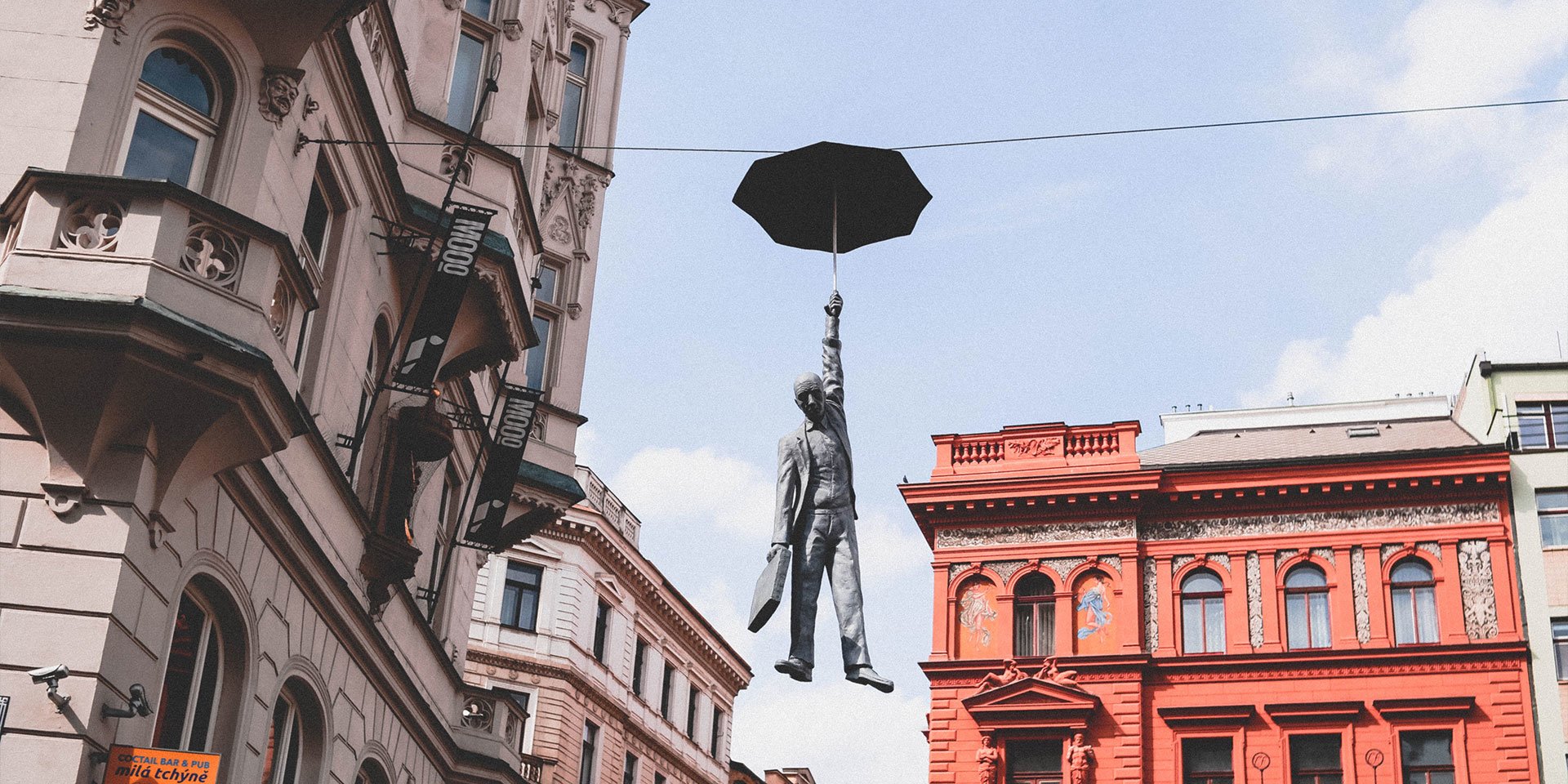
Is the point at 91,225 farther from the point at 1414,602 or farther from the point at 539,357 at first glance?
the point at 1414,602

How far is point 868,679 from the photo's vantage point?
35.1 feet

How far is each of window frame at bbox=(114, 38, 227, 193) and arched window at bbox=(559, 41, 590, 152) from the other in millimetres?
14702

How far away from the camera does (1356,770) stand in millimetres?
37656

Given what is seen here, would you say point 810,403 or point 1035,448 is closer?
point 810,403

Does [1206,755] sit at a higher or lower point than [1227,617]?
lower

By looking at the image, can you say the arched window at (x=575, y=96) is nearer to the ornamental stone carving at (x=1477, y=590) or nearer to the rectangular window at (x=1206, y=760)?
the rectangular window at (x=1206, y=760)

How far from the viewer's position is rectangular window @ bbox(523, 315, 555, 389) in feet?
95.2

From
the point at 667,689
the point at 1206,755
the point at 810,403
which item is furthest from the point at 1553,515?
the point at 810,403

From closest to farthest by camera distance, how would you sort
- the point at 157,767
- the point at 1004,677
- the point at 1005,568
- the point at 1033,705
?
the point at 157,767 → the point at 1033,705 → the point at 1004,677 → the point at 1005,568

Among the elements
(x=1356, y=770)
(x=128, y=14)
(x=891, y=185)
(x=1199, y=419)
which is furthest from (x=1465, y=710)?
(x=128, y=14)

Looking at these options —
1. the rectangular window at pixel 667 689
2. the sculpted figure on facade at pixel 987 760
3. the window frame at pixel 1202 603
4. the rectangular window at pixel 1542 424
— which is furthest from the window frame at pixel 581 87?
the rectangular window at pixel 667 689

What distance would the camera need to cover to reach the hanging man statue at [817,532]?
427 inches

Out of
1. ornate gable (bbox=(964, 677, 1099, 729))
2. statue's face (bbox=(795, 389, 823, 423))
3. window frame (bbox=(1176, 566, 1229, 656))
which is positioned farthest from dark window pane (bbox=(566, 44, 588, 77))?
statue's face (bbox=(795, 389, 823, 423))

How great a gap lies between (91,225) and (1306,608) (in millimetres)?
32039
